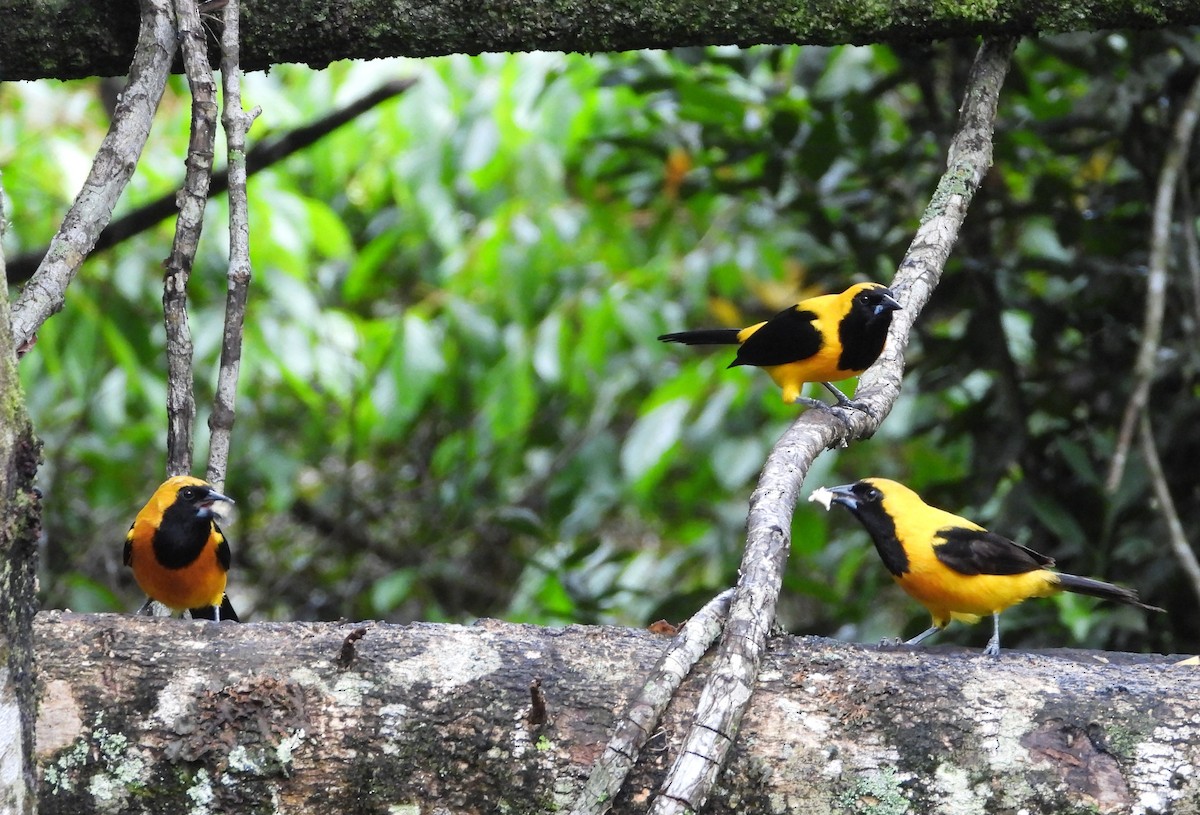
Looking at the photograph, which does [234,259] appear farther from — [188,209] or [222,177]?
[222,177]

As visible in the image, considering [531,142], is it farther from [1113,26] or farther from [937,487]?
[1113,26]

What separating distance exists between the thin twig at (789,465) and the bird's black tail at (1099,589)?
2.58 ft

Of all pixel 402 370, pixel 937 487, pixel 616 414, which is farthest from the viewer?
pixel 616 414

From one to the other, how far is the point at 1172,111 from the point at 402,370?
3482 mm

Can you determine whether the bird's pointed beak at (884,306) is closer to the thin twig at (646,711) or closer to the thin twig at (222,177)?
the thin twig at (222,177)

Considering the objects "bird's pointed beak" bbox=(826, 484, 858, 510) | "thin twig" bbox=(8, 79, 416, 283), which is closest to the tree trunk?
"thin twig" bbox=(8, 79, 416, 283)

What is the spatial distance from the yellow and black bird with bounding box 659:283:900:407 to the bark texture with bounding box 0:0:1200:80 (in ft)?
4.29

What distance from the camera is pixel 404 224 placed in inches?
279

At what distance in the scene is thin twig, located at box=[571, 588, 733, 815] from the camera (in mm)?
1795

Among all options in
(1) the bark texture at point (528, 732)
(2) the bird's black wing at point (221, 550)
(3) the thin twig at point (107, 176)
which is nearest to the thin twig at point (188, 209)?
(3) the thin twig at point (107, 176)

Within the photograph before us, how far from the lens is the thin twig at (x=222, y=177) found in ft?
12.8

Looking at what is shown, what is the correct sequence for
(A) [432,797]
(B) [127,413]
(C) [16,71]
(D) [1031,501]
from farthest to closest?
(B) [127,413]
(D) [1031,501]
(C) [16,71]
(A) [432,797]

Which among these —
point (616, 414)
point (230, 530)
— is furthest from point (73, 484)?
point (616, 414)

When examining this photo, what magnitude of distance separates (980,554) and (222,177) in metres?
2.88
